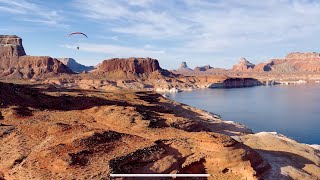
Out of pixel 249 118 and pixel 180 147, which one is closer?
pixel 180 147

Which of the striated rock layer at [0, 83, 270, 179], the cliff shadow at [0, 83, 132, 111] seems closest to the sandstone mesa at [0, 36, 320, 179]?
the striated rock layer at [0, 83, 270, 179]

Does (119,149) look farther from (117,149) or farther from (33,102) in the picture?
(33,102)

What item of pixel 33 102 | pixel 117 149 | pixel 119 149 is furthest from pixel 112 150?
pixel 33 102

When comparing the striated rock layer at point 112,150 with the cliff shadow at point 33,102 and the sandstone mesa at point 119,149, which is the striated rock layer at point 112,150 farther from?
the cliff shadow at point 33,102

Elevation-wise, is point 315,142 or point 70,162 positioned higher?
point 70,162

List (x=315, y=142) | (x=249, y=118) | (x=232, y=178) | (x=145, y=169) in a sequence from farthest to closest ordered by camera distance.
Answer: (x=249, y=118)
(x=315, y=142)
(x=232, y=178)
(x=145, y=169)

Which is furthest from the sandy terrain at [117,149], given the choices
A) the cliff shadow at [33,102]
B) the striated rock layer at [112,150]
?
the cliff shadow at [33,102]

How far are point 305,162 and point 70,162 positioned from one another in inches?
908

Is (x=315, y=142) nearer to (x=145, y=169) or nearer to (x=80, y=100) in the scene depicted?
(x=80, y=100)

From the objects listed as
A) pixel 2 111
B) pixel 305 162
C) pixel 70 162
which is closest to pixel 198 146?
pixel 70 162

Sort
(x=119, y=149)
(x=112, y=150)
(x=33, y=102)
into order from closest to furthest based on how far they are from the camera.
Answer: (x=112, y=150) → (x=119, y=149) → (x=33, y=102)

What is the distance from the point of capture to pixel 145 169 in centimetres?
2342

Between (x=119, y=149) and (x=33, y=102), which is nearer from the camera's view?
(x=119, y=149)

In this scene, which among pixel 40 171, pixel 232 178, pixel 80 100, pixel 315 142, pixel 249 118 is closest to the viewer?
pixel 40 171
